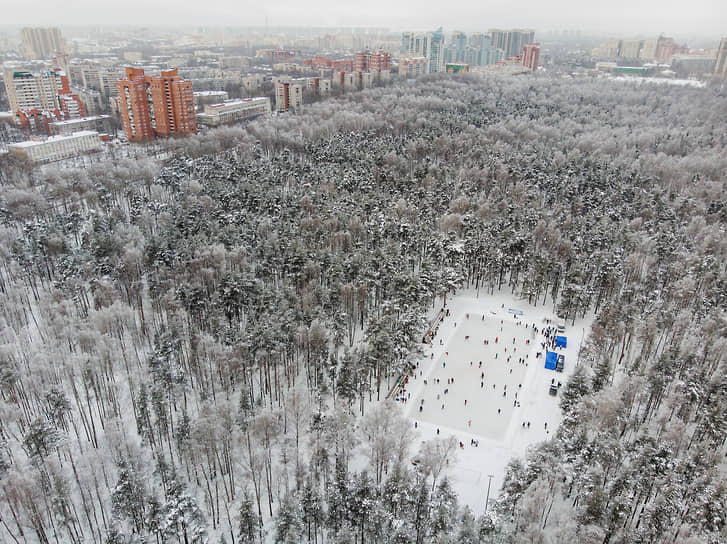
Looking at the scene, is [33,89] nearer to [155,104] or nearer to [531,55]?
[155,104]

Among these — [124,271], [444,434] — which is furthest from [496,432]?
[124,271]

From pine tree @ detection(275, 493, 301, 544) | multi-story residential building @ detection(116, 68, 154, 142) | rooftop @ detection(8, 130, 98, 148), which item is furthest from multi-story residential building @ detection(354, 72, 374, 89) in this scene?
pine tree @ detection(275, 493, 301, 544)

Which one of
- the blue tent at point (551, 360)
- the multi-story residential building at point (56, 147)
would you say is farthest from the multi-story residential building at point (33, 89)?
the blue tent at point (551, 360)

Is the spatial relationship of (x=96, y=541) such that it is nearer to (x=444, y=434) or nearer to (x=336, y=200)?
(x=444, y=434)

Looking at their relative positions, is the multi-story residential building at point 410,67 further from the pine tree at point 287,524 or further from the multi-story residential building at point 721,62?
the pine tree at point 287,524

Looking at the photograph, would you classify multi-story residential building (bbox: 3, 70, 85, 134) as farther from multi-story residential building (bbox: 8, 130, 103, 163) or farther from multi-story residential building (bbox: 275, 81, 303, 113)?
multi-story residential building (bbox: 275, 81, 303, 113)

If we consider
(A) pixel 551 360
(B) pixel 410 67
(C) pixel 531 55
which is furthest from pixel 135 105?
(C) pixel 531 55

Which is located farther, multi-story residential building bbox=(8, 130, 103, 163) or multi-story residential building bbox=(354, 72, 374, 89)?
multi-story residential building bbox=(354, 72, 374, 89)
